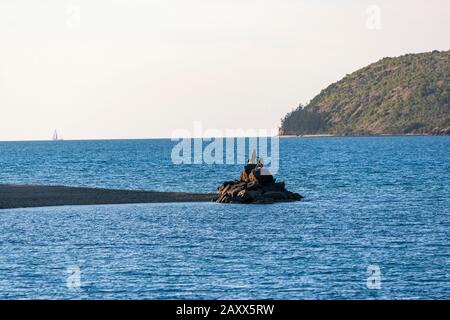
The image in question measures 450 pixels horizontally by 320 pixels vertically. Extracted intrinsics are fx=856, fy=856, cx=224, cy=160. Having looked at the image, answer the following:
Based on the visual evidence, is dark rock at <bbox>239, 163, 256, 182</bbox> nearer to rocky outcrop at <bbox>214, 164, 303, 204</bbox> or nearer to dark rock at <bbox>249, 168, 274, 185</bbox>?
rocky outcrop at <bbox>214, 164, 303, 204</bbox>

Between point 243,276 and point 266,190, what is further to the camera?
point 266,190

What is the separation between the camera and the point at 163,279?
123 ft

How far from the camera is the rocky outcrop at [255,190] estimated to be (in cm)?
7806

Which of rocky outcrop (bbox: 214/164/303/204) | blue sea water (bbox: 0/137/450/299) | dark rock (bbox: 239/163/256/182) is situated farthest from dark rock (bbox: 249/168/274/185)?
blue sea water (bbox: 0/137/450/299)

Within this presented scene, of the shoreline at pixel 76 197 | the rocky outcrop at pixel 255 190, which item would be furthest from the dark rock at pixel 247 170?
the shoreline at pixel 76 197

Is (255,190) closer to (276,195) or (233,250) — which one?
(276,195)

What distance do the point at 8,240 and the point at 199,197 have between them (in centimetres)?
3405

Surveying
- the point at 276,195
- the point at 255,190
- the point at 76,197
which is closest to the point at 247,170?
the point at 255,190

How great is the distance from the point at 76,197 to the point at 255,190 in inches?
699

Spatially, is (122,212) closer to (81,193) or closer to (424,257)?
(81,193)

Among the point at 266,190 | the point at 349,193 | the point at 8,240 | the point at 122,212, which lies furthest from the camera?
the point at 349,193

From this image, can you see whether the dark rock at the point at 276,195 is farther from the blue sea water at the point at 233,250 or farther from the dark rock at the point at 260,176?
the blue sea water at the point at 233,250
